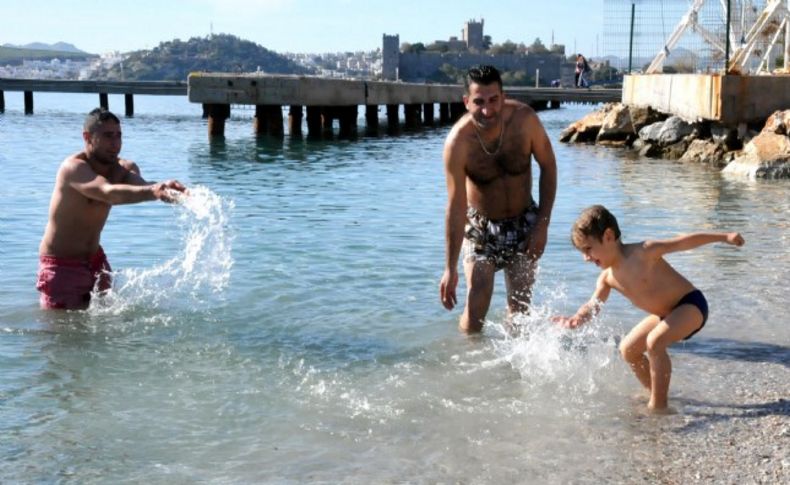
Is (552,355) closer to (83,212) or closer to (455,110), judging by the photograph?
(83,212)

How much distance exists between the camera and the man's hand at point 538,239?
6891 millimetres

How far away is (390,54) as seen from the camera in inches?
6147

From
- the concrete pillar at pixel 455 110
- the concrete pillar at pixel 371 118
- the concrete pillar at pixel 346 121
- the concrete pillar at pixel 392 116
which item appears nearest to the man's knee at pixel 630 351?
the concrete pillar at pixel 346 121

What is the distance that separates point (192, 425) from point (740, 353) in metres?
3.80

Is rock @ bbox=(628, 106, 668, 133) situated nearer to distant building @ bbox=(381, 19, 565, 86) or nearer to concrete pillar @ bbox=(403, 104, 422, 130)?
concrete pillar @ bbox=(403, 104, 422, 130)

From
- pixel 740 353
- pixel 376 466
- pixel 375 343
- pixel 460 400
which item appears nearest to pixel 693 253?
pixel 740 353

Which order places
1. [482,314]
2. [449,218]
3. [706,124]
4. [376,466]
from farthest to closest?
[706,124] < [482,314] < [449,218] < [376,466]

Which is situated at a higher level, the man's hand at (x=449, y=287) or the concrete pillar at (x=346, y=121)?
the concrete pillar at (x=346, y=121)

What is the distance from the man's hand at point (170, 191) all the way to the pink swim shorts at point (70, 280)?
1.72 meters

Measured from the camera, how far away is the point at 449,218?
6766 millimetres

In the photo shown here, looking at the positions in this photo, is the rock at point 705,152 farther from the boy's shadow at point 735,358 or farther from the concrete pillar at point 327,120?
the boy's shadow at point 735,358

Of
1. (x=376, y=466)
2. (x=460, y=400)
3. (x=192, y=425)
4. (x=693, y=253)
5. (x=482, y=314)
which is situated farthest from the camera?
(x=693, y=253)

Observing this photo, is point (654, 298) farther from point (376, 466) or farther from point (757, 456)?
point (376, 466)

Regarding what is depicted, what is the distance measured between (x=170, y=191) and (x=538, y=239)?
8.11 feet
